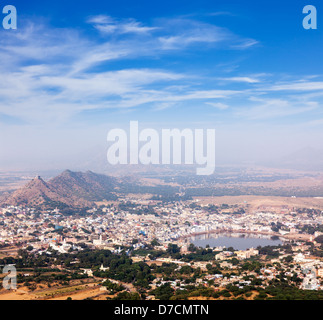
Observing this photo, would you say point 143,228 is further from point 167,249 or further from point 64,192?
point 64,192

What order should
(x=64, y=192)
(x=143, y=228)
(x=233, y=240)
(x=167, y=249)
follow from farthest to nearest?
(x=64, y=192) < (x=143, y=228) < (x=233, y=240) < (x=167, y=249)

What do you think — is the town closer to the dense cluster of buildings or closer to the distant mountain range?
the dense cluster of buildings

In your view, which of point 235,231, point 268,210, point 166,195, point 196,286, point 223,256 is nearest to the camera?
point 196,286

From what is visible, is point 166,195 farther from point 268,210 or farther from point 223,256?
point 223,256

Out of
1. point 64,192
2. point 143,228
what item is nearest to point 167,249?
point 143,228
